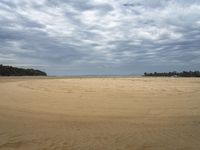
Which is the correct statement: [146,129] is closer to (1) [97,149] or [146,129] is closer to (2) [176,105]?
(1) [97,149]

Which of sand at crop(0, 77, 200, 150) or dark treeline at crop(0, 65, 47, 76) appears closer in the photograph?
sand at crop(0, 77, 200, 150)

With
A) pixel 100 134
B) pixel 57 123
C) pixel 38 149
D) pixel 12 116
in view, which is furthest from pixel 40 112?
pixel 38 149

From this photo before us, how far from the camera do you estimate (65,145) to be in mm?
7348

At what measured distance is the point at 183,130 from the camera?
8953 mm

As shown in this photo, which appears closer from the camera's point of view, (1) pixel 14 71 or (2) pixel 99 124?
(2) pixel 99 124

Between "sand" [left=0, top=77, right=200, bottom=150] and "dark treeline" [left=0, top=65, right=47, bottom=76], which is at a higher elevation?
"dark treeline" [left=0, top=65, right=47, bottom=76]

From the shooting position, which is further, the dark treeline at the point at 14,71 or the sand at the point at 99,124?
the dark treeline at the point at 14,71

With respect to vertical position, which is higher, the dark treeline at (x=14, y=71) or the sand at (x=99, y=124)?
the dark treeline at (x=14, y=71)

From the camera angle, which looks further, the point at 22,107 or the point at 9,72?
the point at 9,72

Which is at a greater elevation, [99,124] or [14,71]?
[14,71]

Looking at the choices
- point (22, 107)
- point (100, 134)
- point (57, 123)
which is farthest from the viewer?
point (22, 107)

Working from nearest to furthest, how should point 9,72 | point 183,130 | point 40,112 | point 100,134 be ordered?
point 100,134 → point 183,130 → point 40,112 → point 9,72

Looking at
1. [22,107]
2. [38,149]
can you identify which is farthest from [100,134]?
[22,107]

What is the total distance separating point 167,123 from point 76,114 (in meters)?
3.22
